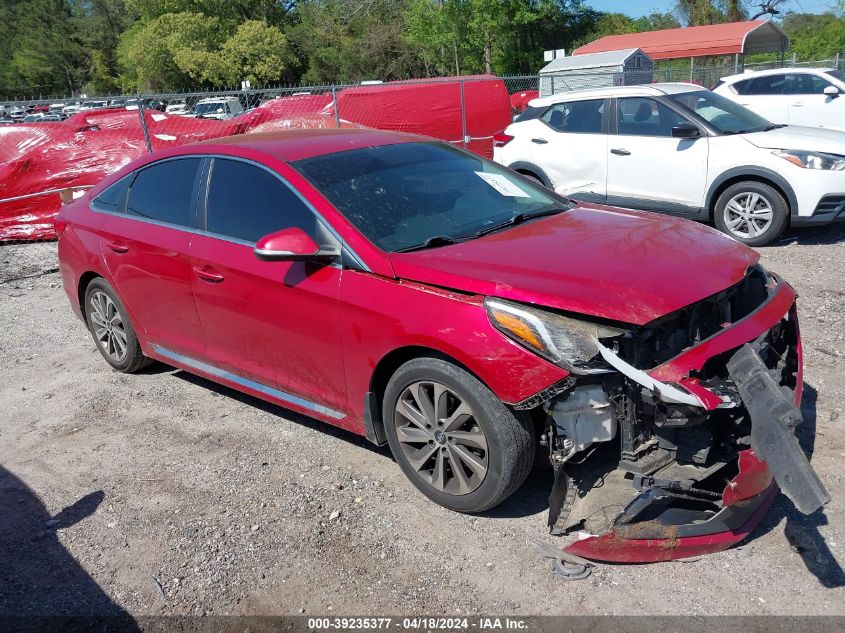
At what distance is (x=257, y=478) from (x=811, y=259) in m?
5.89

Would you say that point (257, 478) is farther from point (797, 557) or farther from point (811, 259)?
point (811, 259)

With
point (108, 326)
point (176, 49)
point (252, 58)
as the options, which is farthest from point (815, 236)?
point (176, 49)

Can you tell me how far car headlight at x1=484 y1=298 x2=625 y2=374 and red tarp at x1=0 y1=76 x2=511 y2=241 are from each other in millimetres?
8576

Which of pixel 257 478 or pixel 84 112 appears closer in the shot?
pixel 257 478

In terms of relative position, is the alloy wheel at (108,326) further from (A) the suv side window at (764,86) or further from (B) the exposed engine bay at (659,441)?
(A) the suv side window at (764,86)

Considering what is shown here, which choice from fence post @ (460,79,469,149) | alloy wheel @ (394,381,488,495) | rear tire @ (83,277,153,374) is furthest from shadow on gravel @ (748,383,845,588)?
fence post @ (460,79,469,149)

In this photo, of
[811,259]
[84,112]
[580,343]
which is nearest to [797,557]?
[580,343]

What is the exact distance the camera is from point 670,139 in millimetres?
8406

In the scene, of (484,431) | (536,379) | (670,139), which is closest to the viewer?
(536,379)

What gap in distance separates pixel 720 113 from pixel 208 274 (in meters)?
6.45

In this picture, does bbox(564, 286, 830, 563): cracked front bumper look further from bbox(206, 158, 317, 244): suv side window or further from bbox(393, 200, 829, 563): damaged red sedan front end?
bbox(206, 158, 317, 244): suv side window

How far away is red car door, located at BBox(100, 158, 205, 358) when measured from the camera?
4.66 metres

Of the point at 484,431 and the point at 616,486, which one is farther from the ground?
the point at 484,431

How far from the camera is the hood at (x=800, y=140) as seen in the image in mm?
7742
